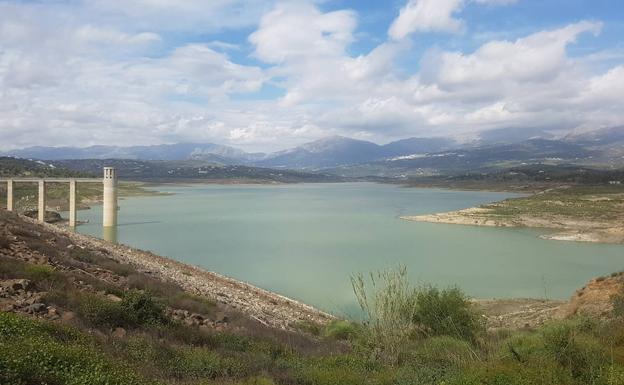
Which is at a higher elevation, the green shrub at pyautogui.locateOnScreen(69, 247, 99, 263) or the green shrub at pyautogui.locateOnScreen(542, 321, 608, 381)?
the green shrub at pyautogui.locateOnScreen(542, 321, 608, 381)

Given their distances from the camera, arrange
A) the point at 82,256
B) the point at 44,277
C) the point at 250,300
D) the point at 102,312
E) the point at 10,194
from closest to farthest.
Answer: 1. the point at 102,312
2. the point at 44,277
3. the point at 82,256
4. the point at 250,300
5. the point at 10,194

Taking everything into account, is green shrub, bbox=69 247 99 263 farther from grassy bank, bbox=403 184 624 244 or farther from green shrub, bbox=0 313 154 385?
grassy bank, bbox=403 184 624 244

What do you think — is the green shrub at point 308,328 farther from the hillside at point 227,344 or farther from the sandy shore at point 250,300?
the sandy shore at point 250,300

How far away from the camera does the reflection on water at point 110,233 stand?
38819mm

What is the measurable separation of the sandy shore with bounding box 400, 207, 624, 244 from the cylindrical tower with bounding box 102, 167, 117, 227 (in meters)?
31.6

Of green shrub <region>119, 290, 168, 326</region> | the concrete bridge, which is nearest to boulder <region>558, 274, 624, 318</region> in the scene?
green shrub <region>119, 290, 168, 326</region>

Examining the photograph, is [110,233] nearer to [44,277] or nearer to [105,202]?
[105,202]

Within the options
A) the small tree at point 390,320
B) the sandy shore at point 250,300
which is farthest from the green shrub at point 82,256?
the small tree at point 390,320

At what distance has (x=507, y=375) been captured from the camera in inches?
221

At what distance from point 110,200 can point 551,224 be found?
145 ft

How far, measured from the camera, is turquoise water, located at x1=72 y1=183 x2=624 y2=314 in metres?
23.6

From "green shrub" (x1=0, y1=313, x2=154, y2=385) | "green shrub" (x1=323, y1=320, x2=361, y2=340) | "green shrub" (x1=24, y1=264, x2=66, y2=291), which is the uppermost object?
"green shrub" (x1=0, y1=313, x2=154, y2=385)

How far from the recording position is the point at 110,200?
48531mm

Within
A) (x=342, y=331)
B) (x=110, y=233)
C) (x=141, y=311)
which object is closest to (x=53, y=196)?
(x=110, y=233)
